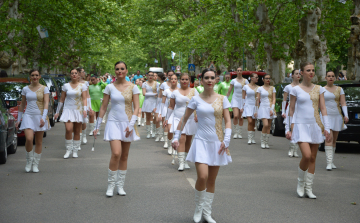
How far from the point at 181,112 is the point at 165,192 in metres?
2.99

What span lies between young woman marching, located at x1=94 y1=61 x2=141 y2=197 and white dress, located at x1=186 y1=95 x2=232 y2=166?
5.42 ft

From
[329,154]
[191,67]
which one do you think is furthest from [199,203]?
[191,67]

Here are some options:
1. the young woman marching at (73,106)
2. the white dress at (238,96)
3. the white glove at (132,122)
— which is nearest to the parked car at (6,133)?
the young woman marching at (73,106)

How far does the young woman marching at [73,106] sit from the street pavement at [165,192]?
60cm

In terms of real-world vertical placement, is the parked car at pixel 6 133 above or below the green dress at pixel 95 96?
below

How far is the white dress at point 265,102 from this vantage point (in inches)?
549

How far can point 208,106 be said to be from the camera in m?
5.96

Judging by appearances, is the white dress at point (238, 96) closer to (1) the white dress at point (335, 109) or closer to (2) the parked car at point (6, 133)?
(1) the white dress at point (335, 109)

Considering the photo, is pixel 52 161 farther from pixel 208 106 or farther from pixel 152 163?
pixel 208 106

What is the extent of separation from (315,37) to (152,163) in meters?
13.7

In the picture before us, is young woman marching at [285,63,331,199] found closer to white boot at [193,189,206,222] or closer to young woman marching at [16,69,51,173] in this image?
white boot at [193,189,206,222]

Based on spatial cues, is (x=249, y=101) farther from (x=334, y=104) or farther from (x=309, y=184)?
(x=309, y=184)

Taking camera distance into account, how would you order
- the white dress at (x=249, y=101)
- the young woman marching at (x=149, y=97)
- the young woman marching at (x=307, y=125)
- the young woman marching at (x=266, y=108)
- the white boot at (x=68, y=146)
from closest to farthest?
the young woman marching at (x=307, y=125) < the white boot at (x=68, y=146) < the young woman marching at (x=266, y=108) < the white dress at (x=249, y=101) < the young woman marching at (x=149, y=97)

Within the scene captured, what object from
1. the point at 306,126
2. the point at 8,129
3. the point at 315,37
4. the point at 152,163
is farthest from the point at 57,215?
the point at 315,37
